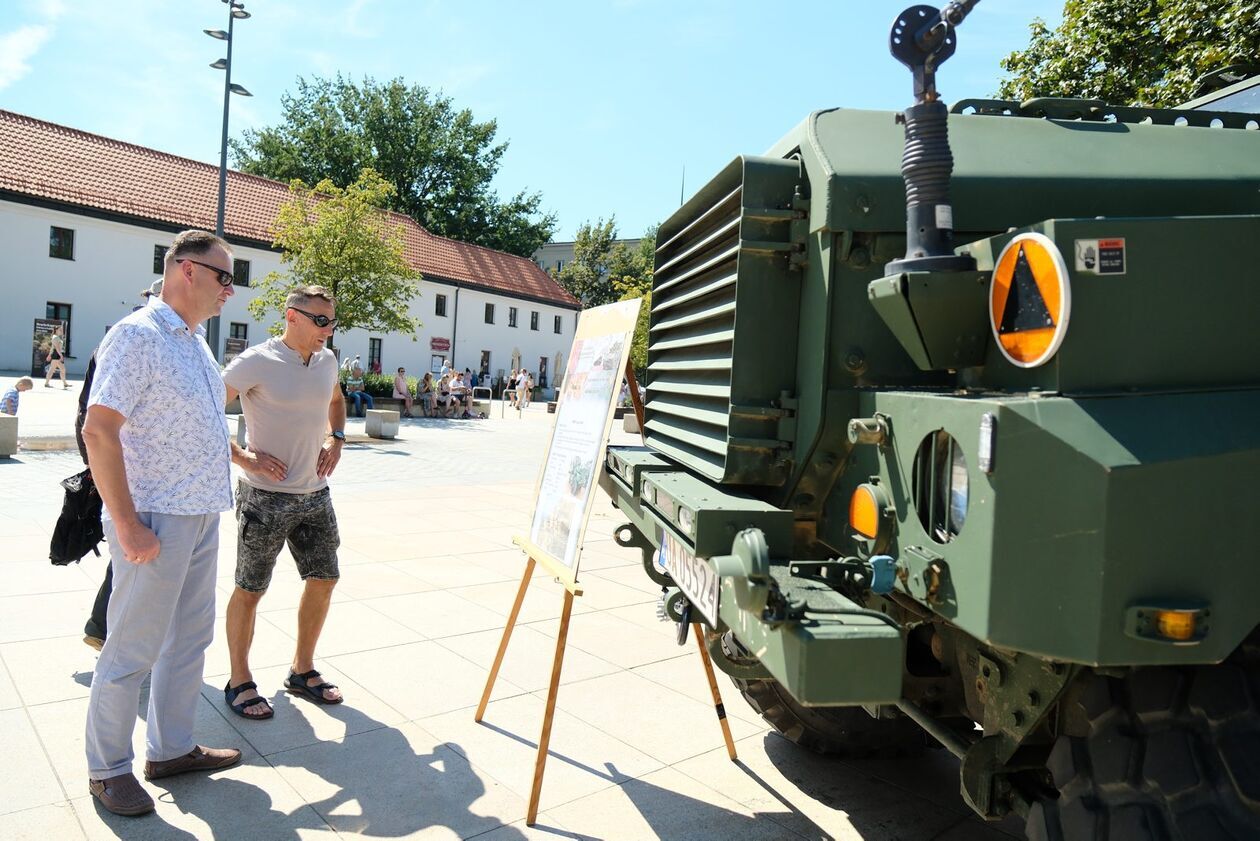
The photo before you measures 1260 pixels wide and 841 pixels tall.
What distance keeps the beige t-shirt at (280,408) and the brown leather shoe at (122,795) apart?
4.44 ft

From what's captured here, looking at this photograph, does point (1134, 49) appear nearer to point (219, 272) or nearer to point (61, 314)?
point (219, 272)

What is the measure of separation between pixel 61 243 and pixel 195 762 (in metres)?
33.4

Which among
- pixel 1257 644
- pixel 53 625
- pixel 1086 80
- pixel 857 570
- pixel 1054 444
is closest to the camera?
pixel 1054 444

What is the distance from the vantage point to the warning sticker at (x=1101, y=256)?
1.83 meters

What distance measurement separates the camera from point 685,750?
12.6 feet

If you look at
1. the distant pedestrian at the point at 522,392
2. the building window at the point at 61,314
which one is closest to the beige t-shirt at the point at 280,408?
the distant pedestrian at the point at 522,392

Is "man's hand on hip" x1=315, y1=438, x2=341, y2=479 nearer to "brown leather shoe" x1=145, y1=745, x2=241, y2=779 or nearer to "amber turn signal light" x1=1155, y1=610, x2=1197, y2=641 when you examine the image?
"brown leather shoe" x1=145, y1=745, x2=241, y2=779

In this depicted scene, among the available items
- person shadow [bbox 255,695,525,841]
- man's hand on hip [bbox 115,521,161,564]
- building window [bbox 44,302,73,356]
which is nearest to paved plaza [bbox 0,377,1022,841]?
person shadow [bbox 255,695,525,841]

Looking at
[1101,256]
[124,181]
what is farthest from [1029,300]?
[124,181]

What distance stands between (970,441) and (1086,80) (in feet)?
42.5

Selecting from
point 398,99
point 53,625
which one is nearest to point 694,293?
point 53,625

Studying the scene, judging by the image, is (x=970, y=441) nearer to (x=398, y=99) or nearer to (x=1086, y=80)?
(x=1086, y=80)

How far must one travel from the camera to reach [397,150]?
51062mm

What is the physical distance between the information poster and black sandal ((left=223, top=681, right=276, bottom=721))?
4.64ft
